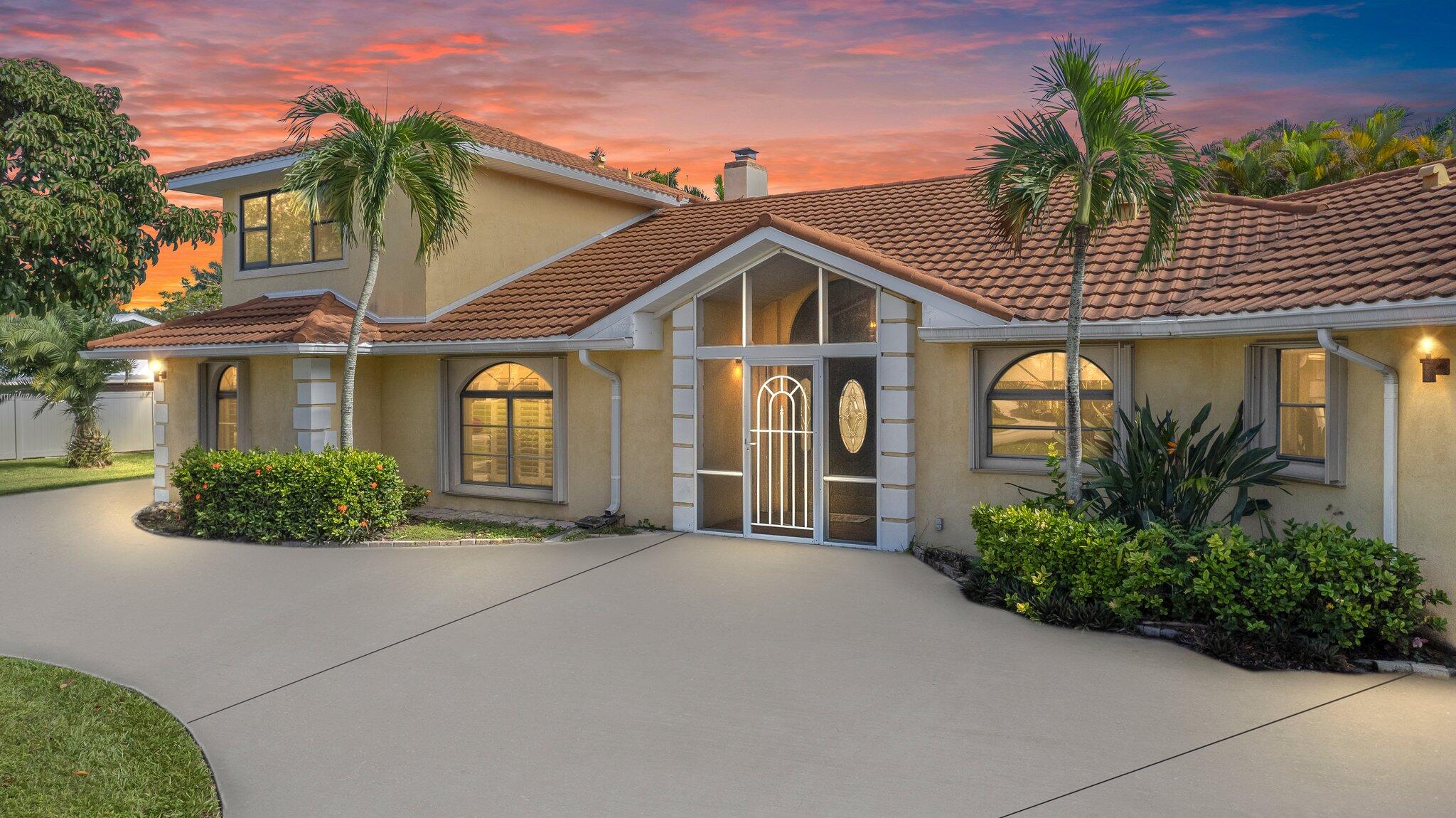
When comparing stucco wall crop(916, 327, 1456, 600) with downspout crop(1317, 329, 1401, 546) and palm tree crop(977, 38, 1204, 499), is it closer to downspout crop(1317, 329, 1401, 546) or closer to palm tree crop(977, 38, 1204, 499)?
downspout crop(1317, 329, 1401, 546)

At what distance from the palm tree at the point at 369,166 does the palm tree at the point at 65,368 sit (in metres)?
12.1

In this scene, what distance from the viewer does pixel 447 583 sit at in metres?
10.2

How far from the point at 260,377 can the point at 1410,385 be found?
15.3m

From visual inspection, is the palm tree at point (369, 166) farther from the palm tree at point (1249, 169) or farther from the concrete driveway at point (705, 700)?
the palm tree at point (1249, 169)

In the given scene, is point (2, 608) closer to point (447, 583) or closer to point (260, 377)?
point (447, 583)

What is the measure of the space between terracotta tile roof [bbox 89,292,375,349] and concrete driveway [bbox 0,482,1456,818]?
4521 mm

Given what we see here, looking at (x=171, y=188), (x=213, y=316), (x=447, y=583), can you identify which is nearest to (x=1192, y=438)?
(x=447, y=583)

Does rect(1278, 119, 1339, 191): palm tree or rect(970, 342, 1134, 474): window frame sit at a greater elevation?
rect(1278, 119, 1339, 191): palm tree

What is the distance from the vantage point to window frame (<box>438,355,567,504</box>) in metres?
14.1

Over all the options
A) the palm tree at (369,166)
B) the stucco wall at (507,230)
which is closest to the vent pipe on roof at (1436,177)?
the palm tree at (369,166)

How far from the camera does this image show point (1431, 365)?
24.8 ft

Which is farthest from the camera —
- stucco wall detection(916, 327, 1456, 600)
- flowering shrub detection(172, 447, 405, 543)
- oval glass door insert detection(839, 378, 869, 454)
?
flowering shrub detection(172, 447, 405, 543)

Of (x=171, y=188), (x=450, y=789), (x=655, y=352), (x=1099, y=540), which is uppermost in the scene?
(x=171, y=188)

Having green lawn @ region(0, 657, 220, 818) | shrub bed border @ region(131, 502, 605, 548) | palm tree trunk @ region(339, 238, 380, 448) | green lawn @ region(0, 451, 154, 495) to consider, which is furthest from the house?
green lawn @ region(0, 657, 220, 818)
